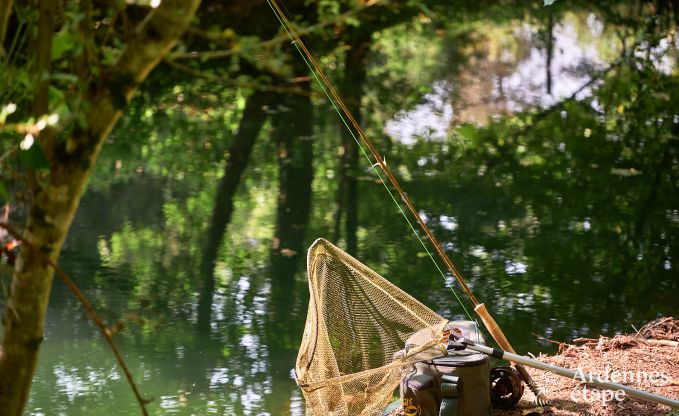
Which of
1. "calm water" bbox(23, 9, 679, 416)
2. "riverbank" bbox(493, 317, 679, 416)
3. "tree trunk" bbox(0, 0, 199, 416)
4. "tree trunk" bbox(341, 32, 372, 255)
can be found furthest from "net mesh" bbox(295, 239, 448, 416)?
"tree trunk" bbox(341, 32, 372, 255)

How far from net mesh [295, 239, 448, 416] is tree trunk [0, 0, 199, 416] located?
4.04 feet

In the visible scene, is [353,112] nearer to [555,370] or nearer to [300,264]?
[300,264]

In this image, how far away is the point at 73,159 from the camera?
206cm

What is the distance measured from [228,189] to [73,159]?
4.93m

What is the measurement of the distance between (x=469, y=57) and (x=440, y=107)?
8.67 feet

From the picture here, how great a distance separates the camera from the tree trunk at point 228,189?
5188mm

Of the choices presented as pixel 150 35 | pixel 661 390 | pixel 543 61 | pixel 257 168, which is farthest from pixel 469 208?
pixel 543 61

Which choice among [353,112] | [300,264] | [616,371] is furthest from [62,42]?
[353,112]

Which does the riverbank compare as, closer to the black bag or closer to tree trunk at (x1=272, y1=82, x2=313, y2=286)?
the black bag

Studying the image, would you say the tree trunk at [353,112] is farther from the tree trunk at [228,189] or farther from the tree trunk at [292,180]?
the tree trunk at [228,189]

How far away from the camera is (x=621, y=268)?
5.61 metres

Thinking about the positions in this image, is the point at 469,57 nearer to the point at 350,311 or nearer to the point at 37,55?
the point at 350,311

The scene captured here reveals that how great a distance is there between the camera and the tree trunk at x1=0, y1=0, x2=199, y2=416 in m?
2.06

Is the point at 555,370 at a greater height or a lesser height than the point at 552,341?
greater
